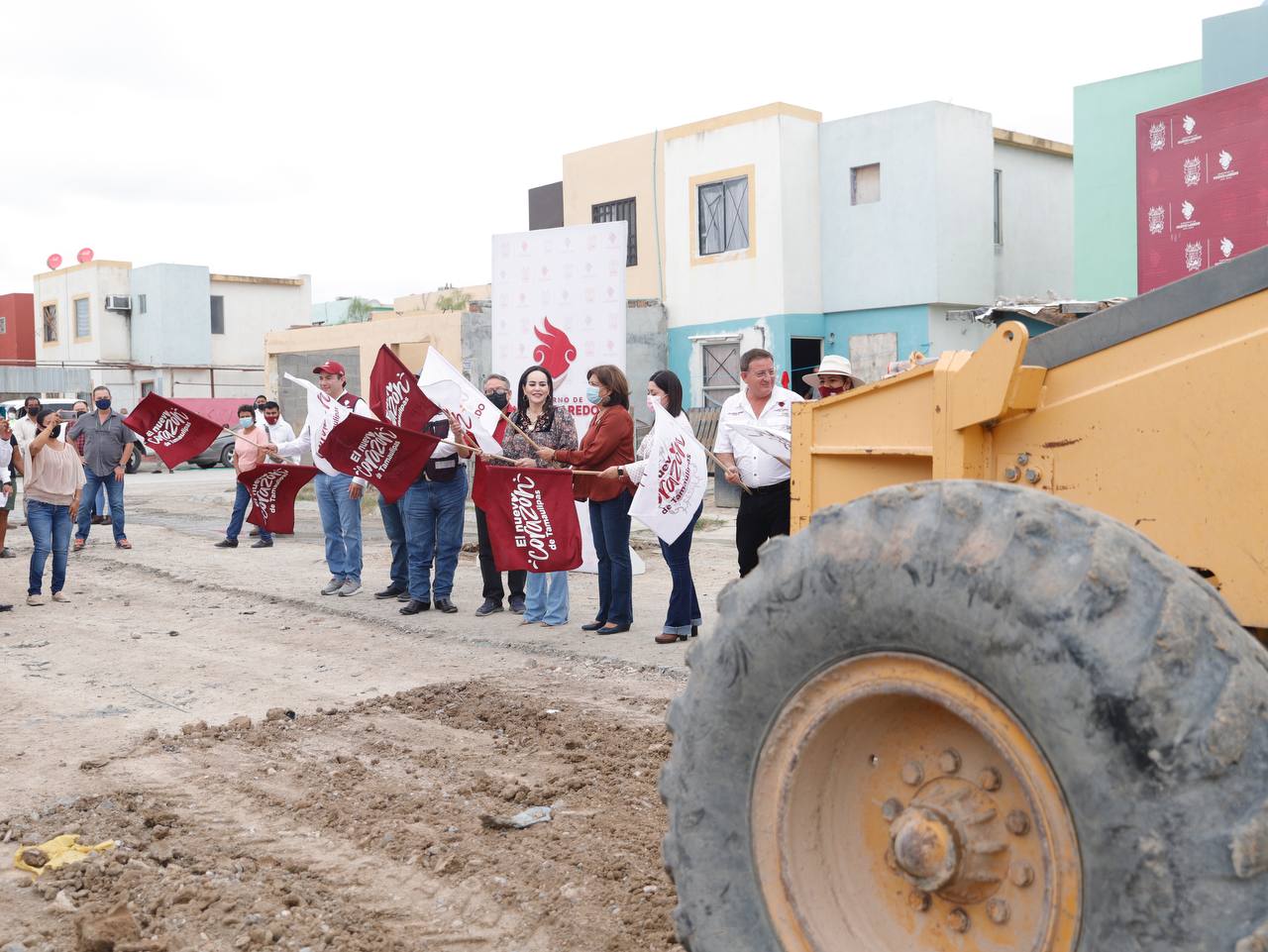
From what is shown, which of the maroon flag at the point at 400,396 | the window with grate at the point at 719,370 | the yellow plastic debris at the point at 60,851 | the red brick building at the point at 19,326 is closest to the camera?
the yellow plastic debris at the point at 60,851

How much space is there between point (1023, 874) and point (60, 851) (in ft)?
12.7

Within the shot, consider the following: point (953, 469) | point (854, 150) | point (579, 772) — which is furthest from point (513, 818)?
point (854, 150)

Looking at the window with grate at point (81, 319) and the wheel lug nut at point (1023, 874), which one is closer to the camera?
the wheel lug nut at point (1023, 874)

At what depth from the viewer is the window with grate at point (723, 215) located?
81.7 ft

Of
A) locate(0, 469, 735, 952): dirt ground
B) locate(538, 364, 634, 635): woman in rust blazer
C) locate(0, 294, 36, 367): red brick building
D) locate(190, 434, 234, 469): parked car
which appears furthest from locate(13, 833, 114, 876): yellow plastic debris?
locate(0, 294, 36, 367): red brick building

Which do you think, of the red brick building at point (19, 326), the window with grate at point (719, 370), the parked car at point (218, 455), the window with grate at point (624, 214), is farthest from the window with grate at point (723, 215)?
the red brick building at point (19, 326)

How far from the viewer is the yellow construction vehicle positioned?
6.04 ft

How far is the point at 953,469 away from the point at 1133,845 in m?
1.47

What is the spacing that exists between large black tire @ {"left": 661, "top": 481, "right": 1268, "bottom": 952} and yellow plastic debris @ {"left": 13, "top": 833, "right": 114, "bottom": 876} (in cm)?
315

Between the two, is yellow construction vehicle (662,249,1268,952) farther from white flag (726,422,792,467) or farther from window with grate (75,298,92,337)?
window with grate (75,298,92,337)

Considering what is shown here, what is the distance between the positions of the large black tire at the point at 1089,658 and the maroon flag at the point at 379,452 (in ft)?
24.6

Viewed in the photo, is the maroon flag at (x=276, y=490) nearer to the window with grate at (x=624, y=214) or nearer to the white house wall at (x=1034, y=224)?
the window with grate at (x=624, y=214)

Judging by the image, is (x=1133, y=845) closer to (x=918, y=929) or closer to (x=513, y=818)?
(x=918, y=929)

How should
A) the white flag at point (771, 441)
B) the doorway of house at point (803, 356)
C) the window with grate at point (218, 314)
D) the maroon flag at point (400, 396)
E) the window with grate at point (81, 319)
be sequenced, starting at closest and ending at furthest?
the white flag at point (771, 441) → the maroon flag at point (400, 396) → the doorway of house at point (803, 356) → the window with grate at point (81, 319) → the window with grate at point (218, 314)
